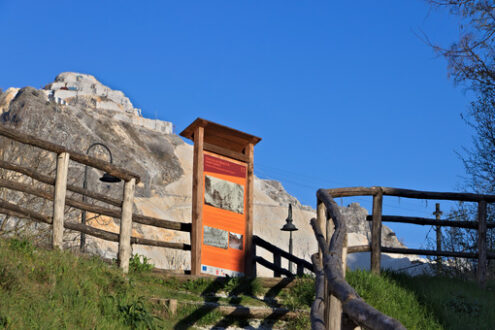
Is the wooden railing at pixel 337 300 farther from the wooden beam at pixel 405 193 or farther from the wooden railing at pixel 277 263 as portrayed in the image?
the wooden railing at pixel 277 263

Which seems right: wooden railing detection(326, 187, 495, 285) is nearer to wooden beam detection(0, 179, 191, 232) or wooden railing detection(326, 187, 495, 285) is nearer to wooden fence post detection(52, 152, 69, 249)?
wooden beam detection(0, 179, 191, 232)

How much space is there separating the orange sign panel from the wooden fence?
325 centimetres

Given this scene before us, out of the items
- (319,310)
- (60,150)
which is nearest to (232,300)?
(60,150)

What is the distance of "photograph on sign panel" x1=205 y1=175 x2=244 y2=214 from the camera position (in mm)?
11016

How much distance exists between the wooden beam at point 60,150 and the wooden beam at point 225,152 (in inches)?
90.6

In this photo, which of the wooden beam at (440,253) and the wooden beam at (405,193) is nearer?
the wooden beam at (405,193)

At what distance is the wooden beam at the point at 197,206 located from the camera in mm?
10430

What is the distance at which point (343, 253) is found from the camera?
5938mm

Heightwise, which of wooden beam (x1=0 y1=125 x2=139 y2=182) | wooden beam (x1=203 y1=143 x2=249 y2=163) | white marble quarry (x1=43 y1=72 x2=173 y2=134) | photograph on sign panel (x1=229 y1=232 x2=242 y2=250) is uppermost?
→ white marble quarry (x1=43 y1=72 x2=173 y2=134)

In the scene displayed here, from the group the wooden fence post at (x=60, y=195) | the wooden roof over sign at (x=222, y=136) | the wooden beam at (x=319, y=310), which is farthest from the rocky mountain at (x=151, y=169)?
the wooden beam at (x=319, y=310)

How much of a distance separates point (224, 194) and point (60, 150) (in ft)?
13.0

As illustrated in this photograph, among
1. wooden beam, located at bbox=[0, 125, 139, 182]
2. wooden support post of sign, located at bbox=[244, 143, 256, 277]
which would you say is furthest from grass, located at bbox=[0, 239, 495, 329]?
wooden support post of sign, located at bbox=[244, 143, 256, 277]

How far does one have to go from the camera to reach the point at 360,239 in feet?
180

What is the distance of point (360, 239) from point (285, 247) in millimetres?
12487
